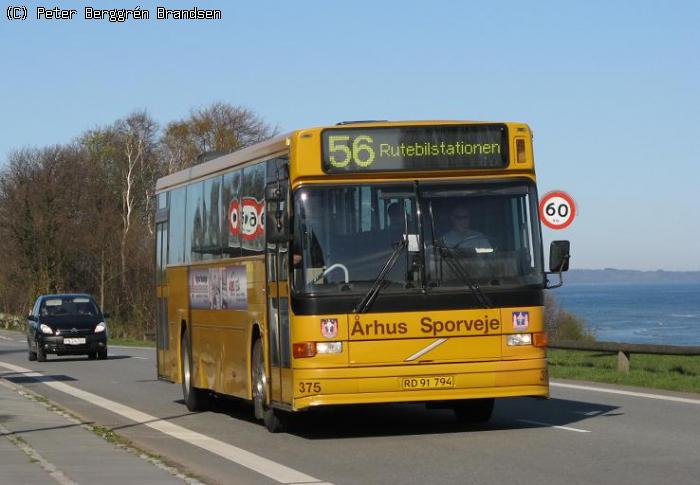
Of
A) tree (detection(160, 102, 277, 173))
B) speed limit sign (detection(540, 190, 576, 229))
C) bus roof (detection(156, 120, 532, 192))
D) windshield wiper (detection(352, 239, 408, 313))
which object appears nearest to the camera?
windshield wiper (detection(352, 239, 408, 313))

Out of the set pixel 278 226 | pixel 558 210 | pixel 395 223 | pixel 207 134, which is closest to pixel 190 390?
pixel 278 226

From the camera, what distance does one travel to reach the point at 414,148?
48.0ft

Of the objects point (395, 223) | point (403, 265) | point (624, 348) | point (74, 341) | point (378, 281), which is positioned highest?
point (395, 223)

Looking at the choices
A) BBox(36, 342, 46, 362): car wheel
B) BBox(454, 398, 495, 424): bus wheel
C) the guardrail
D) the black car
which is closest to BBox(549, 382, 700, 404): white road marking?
the guardrail

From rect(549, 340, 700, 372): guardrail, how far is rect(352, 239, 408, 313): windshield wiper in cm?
952

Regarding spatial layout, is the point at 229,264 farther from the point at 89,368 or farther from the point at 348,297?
the point at 89,368

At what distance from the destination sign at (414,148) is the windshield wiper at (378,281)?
82 centimetres

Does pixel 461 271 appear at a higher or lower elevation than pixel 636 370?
higher

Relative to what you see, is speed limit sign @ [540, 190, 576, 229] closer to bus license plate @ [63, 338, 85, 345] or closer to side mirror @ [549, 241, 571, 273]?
side mirror @ [549, 241, 571, 273]

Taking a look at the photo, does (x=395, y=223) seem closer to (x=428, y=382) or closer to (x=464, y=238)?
(x=464, y=238)

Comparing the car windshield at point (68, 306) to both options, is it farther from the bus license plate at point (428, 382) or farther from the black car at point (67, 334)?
the bus license plate at point (428, 382)

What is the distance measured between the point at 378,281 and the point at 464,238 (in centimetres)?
99

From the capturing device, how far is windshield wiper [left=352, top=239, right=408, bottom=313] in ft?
46.2

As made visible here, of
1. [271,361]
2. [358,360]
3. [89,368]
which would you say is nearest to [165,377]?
[271,361]
